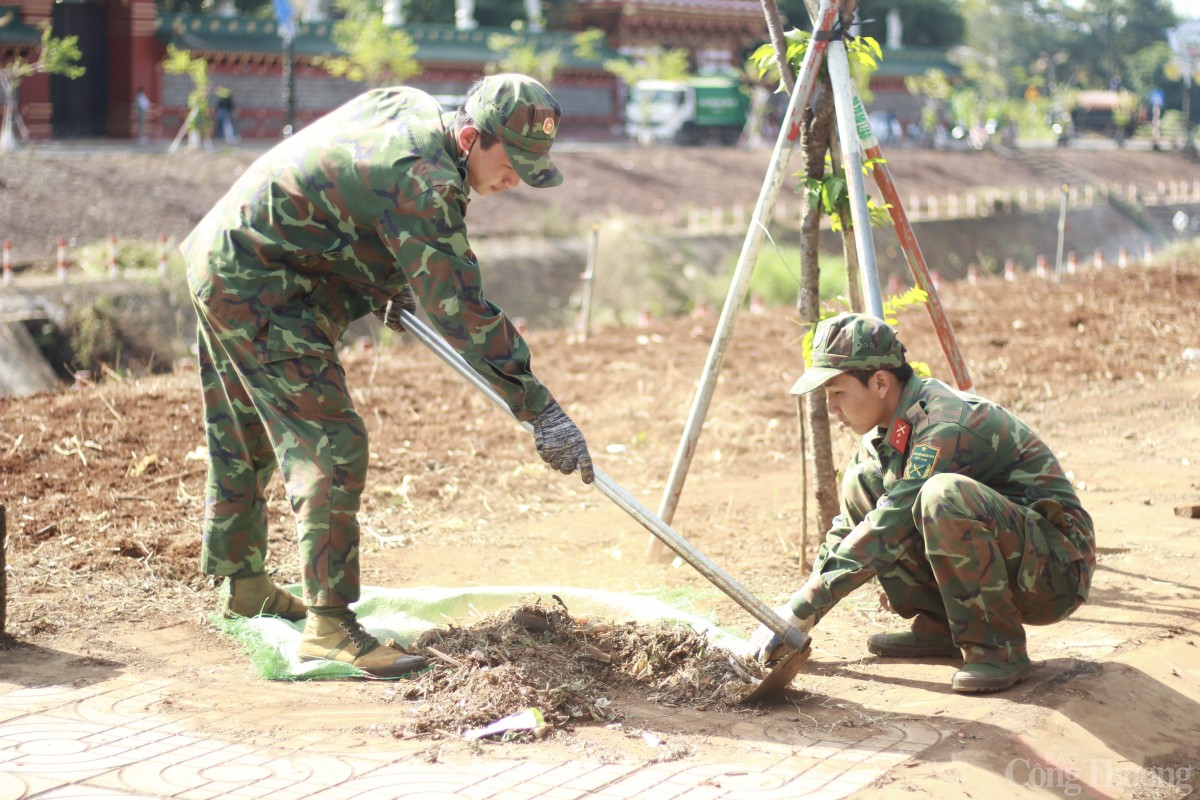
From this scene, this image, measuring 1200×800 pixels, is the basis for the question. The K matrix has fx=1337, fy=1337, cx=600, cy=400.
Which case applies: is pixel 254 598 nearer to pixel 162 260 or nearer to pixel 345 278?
pixel 345 278

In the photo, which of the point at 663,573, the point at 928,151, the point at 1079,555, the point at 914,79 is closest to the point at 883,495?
the point at 1079,555

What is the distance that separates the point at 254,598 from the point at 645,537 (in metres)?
2.14

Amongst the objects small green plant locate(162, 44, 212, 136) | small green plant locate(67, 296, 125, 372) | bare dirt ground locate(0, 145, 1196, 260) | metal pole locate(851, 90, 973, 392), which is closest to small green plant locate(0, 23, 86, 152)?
bare dirt ground locate(0, 145, 1196, 260)

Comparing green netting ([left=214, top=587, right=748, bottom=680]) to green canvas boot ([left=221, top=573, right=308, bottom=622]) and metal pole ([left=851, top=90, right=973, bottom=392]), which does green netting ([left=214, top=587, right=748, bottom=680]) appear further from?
metal pole ([left=851, top=90, right=973, bottom=392])

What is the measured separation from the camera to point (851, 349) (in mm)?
4199

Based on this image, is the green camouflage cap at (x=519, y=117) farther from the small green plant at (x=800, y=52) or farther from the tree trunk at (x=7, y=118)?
the tree trunk at (x=7, y=118)

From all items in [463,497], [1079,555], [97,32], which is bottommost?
[463,497]

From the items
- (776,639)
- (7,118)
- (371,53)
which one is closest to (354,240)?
(776,639)

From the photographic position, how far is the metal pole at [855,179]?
525 cm

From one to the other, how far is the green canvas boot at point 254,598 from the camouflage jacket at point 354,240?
1003mm

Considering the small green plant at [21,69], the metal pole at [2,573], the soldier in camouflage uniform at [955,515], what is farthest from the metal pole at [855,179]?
the small green plant at [21,69]

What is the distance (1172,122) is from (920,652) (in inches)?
2284

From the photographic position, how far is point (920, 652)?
4.71m

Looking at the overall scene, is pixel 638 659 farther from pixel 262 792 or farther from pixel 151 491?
pixel 151 491
